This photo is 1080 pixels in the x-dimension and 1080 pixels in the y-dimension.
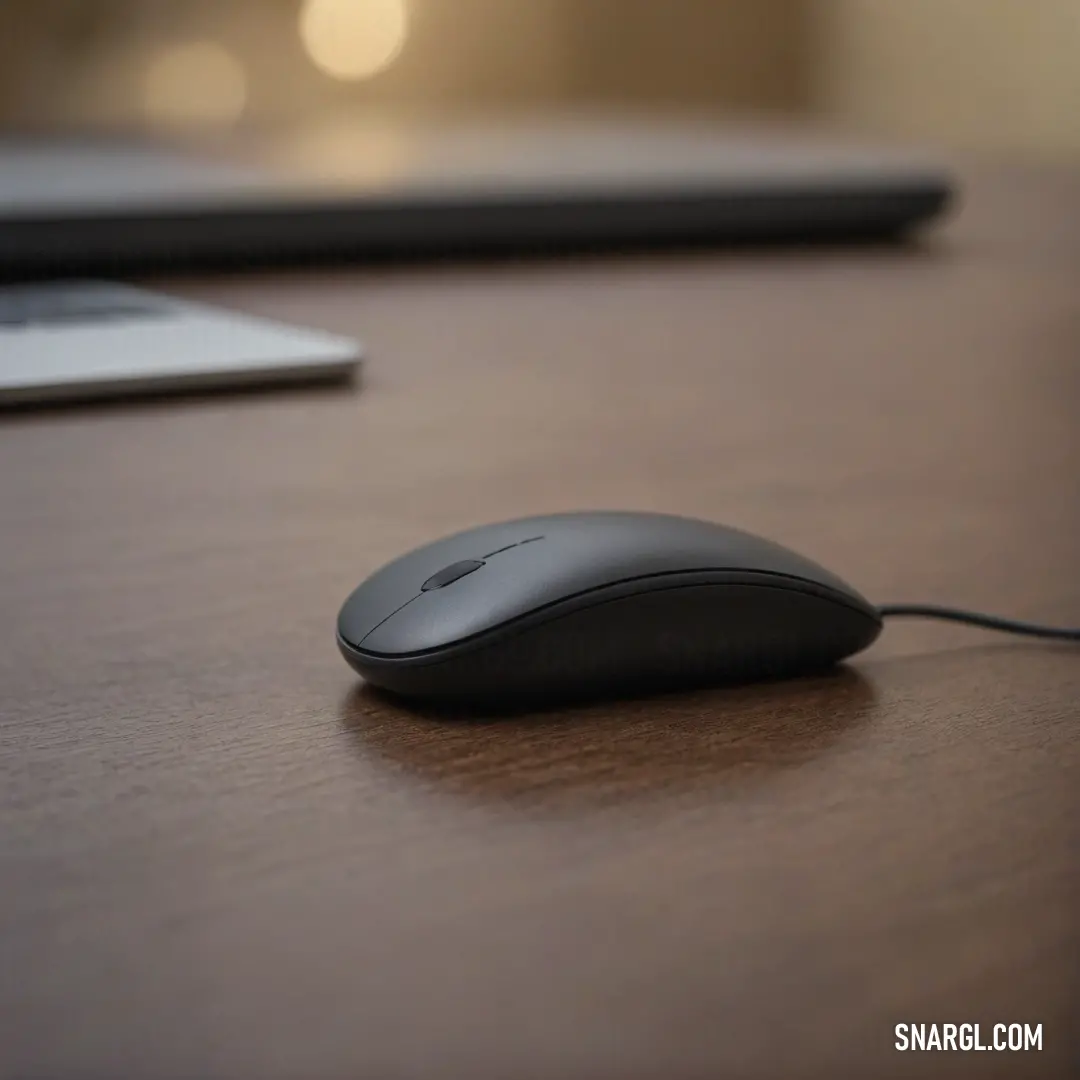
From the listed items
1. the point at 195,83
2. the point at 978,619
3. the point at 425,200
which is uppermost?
the point at 195,83

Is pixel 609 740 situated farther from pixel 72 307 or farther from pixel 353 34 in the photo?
pixel 353 34

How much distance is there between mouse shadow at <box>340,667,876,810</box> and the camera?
1.13 ft

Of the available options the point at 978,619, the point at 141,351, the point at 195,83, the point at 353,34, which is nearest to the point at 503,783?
the point at 978,619

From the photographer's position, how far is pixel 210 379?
Answer: 722 mm

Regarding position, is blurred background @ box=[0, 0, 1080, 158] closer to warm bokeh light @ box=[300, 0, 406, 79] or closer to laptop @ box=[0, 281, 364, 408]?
warm bokeh light @ box=[300, 0, 406, 79]

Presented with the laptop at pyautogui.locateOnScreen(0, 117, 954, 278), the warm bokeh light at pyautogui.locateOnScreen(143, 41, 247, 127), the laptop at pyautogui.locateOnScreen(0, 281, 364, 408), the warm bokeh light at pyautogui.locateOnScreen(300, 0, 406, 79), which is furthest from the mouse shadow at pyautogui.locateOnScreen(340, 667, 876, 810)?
the warm bokeh light at pyautogui.locateOnScreen(300, 0, 406, 79)

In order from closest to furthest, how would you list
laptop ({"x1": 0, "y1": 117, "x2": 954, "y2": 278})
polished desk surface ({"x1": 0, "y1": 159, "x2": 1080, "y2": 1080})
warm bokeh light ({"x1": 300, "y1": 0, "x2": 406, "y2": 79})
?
1. polished desk surface ({"x1": 0, "y1": 159, "x2": 1080, "y2": 1080})
2. laptop ({"x1": 0, "y1": 117, "x2": 954, "y2": 278})
3. warm bokeh light ({"x1": 300, "y1": 0, "x2": 406, "y2": 79})

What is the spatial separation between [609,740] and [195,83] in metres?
3.13

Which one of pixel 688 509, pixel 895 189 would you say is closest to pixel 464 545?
pixel 688 509

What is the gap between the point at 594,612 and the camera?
37 centimetres

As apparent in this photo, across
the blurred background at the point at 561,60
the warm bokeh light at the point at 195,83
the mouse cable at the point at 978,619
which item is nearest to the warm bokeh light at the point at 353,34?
the blurred background at the point at 561,60

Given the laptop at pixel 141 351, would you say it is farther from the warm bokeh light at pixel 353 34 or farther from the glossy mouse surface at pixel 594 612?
the warm bokeh light at pixel 353 34

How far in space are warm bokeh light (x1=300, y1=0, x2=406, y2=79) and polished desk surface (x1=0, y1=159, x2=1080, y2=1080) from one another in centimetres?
286

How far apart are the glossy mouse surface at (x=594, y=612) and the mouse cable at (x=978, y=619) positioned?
4 cm
